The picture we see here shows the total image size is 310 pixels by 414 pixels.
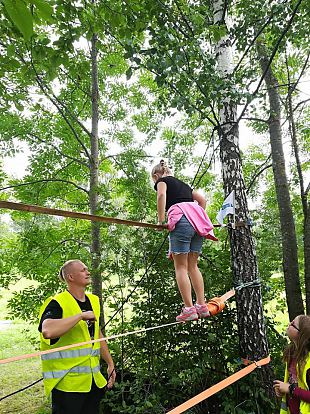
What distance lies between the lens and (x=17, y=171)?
5.64 metres

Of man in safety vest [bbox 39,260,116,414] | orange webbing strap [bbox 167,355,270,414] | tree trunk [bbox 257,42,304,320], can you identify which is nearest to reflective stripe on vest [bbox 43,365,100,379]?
man in safety vest [bbox 39,260,116,414]

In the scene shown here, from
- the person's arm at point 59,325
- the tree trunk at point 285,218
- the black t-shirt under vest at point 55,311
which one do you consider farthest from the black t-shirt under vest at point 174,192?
the tree trunk at point 285,218

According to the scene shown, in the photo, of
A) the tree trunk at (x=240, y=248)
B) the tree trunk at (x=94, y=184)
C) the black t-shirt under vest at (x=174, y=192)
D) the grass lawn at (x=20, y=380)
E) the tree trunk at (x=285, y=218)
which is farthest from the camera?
the grass lawn at (x=20, y=380)

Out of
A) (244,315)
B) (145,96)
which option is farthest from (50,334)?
(145,96)

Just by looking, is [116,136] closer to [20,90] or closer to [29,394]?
[20,90]

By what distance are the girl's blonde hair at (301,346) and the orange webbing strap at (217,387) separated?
14.1 inches

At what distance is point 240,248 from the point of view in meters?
3.15

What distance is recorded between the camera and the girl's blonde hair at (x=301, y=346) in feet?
7.47

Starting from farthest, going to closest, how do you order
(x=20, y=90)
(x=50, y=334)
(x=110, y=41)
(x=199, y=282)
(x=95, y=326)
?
(x=110, y=41), (x=20, y=90), (x=199, y=282), (x=95, y=326), (x=50, y=334)

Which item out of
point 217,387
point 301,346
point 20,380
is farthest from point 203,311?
point 20,380

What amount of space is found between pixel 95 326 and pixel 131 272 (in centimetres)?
181

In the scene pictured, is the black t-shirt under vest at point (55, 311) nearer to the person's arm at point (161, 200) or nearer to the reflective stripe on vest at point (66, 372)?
the reflective stripe on vest at point (66, 372)

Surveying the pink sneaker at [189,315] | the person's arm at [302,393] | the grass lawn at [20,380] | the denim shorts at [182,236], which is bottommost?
the grass lawn at [20,380]

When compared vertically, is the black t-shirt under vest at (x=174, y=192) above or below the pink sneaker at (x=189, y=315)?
above
